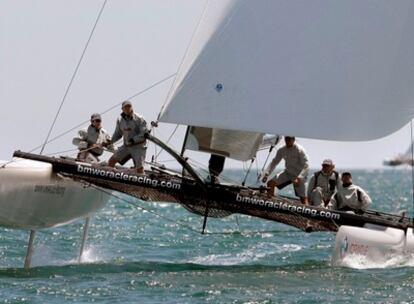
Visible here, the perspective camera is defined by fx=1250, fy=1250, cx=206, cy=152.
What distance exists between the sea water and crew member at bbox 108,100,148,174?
2.32 ft

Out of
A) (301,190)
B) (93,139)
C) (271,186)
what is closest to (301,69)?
(271,186)

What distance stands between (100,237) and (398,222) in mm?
7143

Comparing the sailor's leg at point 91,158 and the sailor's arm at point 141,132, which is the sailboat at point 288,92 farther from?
the sailor's leg at point 91,158

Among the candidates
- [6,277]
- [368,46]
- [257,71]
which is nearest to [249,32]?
[257,71]

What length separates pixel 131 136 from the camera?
15.2 m

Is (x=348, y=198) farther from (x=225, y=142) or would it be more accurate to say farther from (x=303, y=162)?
(x=225, y=142)

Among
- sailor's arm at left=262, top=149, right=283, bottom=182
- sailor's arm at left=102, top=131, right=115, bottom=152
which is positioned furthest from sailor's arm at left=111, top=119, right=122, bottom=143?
sailor's arm at left=262, top=149, right=283, bottom=182

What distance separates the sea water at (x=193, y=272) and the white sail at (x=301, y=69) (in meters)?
Result: 1.59

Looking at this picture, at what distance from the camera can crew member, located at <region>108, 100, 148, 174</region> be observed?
1516cm

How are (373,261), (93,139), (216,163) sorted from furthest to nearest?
1. (93,139)
2. (216,163)
3. (373,261)

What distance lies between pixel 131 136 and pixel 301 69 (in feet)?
7.37

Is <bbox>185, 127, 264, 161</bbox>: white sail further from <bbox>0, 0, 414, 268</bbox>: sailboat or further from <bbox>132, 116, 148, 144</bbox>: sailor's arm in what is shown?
<bbox>132, 116, 148, 144</bbox>: sailor's arm

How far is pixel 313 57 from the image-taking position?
1464 cm

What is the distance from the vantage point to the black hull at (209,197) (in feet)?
48.2
